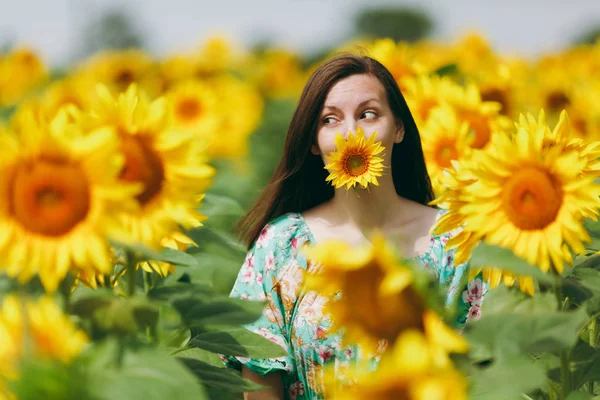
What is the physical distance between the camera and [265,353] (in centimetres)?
187

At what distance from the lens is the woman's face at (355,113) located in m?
2.38

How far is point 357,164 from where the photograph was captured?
231cm

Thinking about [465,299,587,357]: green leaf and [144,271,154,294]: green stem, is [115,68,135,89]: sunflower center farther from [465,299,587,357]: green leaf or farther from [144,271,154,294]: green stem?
[465,299,587,357]: green leaf

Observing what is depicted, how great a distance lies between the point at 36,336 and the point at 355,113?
119 centimetres

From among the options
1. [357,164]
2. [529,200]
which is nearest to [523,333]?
[529,200]

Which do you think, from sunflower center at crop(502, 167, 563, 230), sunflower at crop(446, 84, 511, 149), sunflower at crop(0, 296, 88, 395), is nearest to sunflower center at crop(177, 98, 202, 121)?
sunflower at crop(446, 84, 511, 149)

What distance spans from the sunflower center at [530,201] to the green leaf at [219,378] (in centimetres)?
54

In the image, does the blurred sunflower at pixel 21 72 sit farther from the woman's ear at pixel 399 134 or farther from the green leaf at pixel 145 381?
the green leaf at pixel 145 381

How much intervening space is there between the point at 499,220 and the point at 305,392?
88 centimetres

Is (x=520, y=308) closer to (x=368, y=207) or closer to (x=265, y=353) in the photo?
(x=265, y=353)

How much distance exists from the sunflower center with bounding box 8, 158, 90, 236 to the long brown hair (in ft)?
3.47

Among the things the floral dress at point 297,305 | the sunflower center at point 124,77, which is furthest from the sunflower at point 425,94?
the sunflower center at point 124,77

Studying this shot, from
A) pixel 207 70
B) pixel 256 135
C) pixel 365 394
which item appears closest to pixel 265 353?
pixel 365 394

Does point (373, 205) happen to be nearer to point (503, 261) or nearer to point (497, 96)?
point (503, 261)
